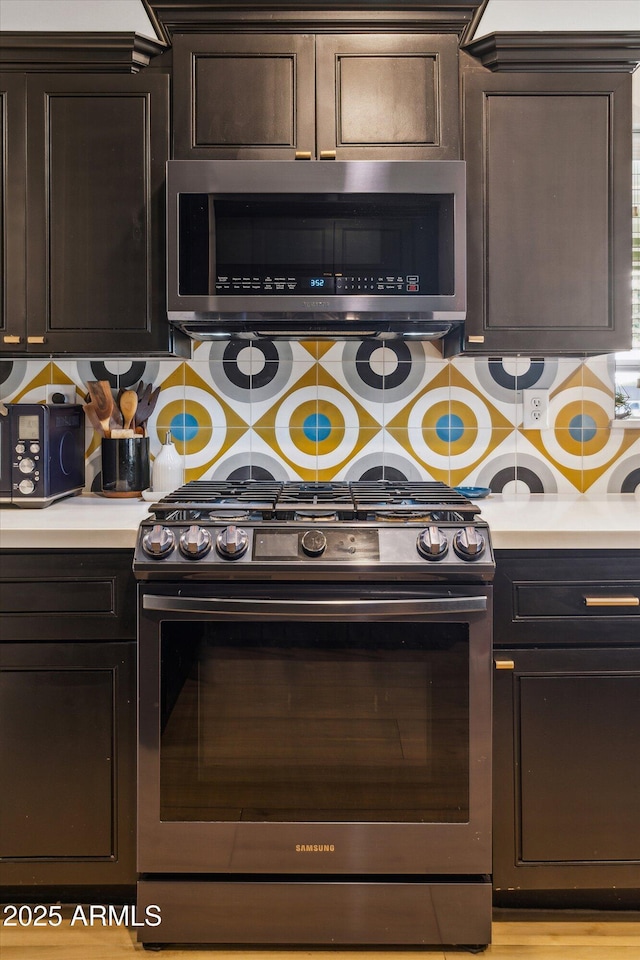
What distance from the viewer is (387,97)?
180 centimetres

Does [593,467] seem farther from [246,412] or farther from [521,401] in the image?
[246,412]

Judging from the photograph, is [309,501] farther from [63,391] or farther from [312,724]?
[63,391]

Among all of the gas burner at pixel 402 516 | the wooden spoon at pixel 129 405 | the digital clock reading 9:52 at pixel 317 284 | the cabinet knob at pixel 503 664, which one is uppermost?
the digital clock reading 9:52 at pixel 317 284

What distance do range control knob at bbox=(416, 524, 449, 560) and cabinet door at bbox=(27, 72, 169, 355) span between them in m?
0.93

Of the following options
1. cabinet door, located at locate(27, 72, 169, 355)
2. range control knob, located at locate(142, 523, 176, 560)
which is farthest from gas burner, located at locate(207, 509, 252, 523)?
cabinet door, located at locate(27, 72, 169, 355)

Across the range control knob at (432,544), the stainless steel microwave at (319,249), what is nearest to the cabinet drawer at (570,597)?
the range control knob at (432,544)

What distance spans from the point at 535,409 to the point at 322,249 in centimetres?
92

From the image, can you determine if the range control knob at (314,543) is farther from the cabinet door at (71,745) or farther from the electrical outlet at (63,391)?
the electrical outlet at (63,391)

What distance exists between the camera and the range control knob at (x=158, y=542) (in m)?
1.50

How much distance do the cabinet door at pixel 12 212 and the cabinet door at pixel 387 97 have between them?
836 millimetres

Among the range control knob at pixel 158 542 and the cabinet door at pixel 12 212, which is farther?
the cabinet door at pixel 12 212

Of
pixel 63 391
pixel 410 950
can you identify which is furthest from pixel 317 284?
pixel 410 950

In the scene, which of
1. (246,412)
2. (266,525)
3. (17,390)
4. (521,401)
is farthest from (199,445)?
(521,401)

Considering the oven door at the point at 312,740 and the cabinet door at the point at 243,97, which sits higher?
the cabinet door at the point at 243,97
